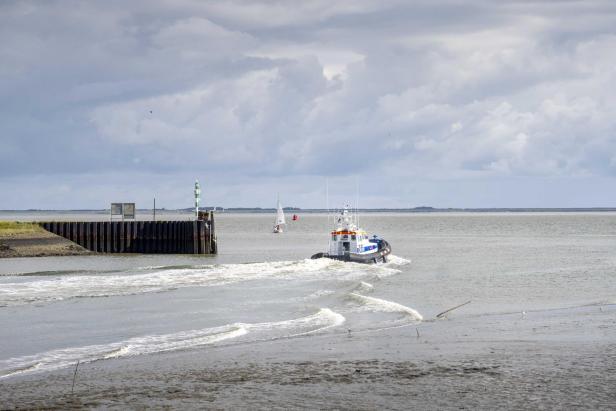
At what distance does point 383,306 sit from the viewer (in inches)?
1182

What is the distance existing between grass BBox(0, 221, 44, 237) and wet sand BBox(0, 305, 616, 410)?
149 feet

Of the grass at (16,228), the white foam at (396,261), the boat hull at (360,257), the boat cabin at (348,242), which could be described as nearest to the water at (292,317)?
the boat hull at (360,257)

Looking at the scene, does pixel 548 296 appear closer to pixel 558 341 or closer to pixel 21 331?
pixel 558 341

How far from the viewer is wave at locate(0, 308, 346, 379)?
18672 millimetres

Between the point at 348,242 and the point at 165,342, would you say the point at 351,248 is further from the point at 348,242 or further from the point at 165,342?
the point at 165,342

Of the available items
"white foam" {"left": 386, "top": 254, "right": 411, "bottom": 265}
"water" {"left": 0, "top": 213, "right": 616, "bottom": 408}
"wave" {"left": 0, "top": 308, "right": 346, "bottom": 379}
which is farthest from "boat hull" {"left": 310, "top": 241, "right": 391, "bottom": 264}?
"wave" {"left": 0, "top": 308, "right": 346, "bottom": 379}

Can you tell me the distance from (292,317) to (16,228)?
142 ft

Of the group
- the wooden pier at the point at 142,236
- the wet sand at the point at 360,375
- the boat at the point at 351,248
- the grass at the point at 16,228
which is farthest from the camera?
the wooden pier at the point at 142,236

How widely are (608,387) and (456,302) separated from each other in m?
16.4

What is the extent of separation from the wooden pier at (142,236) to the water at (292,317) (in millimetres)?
17383

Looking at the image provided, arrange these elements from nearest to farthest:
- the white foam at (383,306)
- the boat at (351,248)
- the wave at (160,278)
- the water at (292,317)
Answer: the water at (292,317)
the white foam at (383,306)
the wave at (160,278)
the boat at (351,248)

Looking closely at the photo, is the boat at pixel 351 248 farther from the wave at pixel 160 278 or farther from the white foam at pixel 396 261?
the wave at pixel 160 278

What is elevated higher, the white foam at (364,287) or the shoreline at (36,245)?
the shoreline at (36,245)

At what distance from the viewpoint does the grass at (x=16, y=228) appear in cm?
6222
